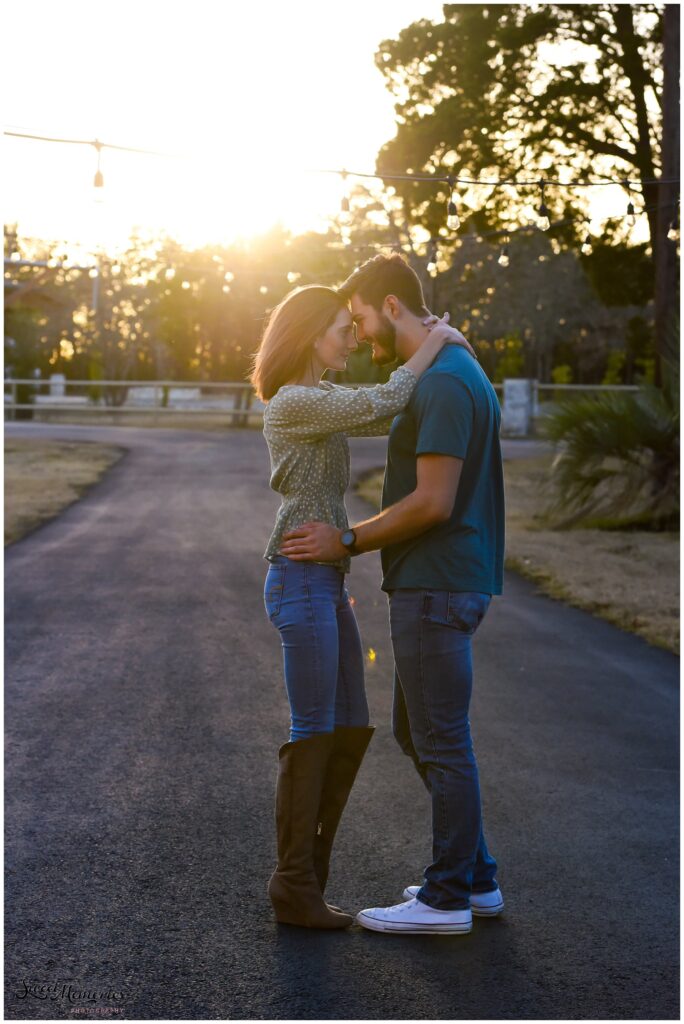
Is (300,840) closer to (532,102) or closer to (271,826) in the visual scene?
(271,826)

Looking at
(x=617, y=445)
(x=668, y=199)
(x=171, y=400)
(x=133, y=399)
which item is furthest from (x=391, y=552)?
(x=133, y=399)

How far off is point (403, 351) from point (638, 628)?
6446 mm

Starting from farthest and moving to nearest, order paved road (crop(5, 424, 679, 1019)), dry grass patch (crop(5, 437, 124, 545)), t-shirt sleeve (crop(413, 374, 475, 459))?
→ dry grass patch (crop(5, 437, 124, 545)) → t-shirt sleeve (crop(413, 374, 475, 459)) → paved road (crop(5, 424, 679, 1019))

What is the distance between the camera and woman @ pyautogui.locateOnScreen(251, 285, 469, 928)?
3.95 meters

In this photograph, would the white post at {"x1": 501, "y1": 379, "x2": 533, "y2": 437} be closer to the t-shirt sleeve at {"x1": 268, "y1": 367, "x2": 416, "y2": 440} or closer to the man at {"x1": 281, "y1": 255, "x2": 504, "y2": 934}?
the man at {"x1": 281, "y1": 255, "x2": 504, "y2": 934}

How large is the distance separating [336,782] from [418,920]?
0.48 m

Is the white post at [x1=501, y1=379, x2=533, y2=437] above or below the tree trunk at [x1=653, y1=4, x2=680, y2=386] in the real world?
below

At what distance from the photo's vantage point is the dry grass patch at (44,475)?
1720cm

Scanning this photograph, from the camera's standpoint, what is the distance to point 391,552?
4.04 metres

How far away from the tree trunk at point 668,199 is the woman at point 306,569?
40.7 feet

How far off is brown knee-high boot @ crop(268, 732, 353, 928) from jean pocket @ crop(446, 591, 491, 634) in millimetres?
527

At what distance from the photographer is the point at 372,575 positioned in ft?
41.8

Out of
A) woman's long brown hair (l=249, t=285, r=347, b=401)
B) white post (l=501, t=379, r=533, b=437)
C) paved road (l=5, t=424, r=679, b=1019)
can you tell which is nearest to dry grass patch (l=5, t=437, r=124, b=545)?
paved road (l=5, t=424, r=679, b=1019)

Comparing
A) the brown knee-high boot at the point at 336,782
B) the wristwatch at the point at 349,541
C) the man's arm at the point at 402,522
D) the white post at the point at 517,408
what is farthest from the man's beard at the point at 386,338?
the white post at the point at 517,408
